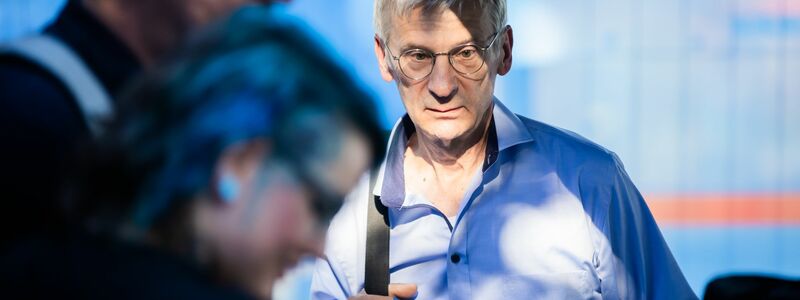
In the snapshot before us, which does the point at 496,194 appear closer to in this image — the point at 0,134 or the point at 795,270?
the point at 0,134

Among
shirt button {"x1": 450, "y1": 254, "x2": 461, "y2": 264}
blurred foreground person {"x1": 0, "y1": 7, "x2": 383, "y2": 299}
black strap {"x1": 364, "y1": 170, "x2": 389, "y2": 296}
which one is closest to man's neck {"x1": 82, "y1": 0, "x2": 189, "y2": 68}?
blurred foreground person {"x1": 0, "y1": 7, "x2": 383, "y2": 299}

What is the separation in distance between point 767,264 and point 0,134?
535 centimetres

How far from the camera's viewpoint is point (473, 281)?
7.99ft

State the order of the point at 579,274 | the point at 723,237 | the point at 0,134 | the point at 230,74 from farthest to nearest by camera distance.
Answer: the point at 723,237 < the point at 579,274 < the point at 0,134 < the point at 230,74

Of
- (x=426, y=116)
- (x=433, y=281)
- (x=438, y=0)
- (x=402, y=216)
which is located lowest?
(x=433, y=281)

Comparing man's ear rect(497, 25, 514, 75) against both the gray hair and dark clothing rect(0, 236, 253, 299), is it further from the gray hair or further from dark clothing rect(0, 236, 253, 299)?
dark clothing rect(0, 236, 253, 299)

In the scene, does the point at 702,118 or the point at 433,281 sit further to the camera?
the point at 702,118

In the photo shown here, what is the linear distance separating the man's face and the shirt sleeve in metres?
0.45

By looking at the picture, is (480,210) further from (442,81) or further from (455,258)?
(442,81)

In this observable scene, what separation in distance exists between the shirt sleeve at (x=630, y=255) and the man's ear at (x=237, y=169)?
1556 mm

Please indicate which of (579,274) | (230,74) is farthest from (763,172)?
(230,74)

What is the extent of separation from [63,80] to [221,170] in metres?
0.39

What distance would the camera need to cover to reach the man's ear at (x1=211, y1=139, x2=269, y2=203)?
109 centimetres

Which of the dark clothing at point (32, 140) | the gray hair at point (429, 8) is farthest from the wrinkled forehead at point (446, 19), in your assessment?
the dark clothing at point (32, 140)
